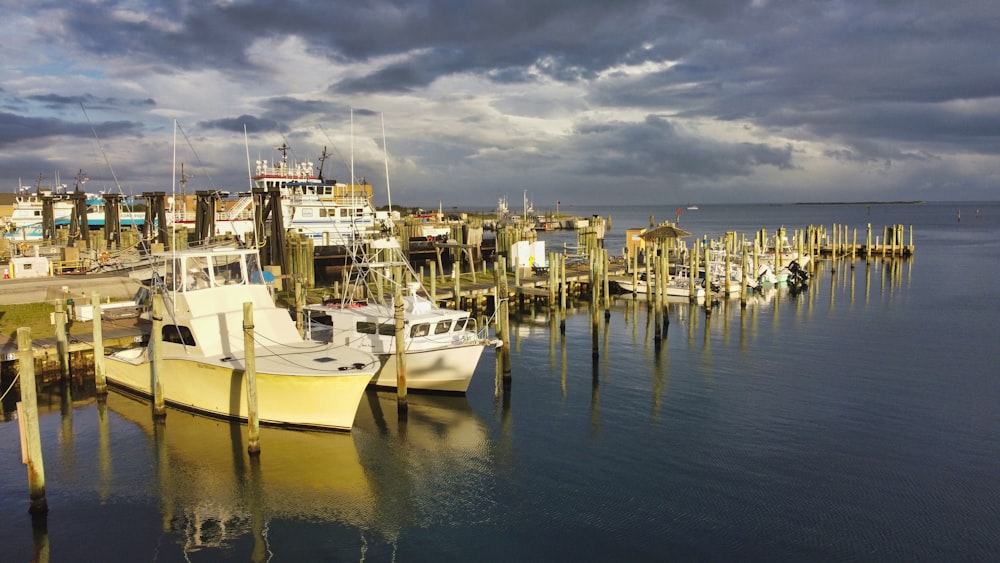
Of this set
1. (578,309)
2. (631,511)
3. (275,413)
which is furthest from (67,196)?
(631,511)

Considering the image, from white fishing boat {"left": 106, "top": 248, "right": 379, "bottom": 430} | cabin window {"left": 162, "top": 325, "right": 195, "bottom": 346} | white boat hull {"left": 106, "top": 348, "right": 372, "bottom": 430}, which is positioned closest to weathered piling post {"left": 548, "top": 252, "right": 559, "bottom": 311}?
white fishing boat {"left": 106, "top": 248, "right": 379, "bottom": 430}

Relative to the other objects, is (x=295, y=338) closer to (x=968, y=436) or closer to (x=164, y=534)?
(x=164, y=534)

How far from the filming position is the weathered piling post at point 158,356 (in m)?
18.7

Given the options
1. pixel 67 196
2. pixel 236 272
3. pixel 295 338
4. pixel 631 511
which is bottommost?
pixel 631 511

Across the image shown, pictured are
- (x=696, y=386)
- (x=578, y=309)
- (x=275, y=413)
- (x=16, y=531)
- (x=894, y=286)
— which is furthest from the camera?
(x=894, y=286)

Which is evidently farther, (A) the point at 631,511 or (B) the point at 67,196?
(B) the point at 67,196

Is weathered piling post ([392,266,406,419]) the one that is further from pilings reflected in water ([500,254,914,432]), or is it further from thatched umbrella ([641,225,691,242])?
thatched umbrella ([641,225,691,242])

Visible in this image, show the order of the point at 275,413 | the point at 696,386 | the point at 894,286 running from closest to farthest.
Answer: the point at 275,413, the point at 696,386, the point at 894,286

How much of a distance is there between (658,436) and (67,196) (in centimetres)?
5794

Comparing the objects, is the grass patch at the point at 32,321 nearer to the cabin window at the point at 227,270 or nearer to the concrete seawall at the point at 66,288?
the concrete seawall at the point at 66,288

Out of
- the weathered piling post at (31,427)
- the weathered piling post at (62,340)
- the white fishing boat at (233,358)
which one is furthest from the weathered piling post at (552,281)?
the weathered piling post at (31,427)

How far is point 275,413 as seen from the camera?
18.6 m

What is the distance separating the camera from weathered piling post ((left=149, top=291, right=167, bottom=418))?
1870 cm

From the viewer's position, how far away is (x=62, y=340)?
2227 cm
